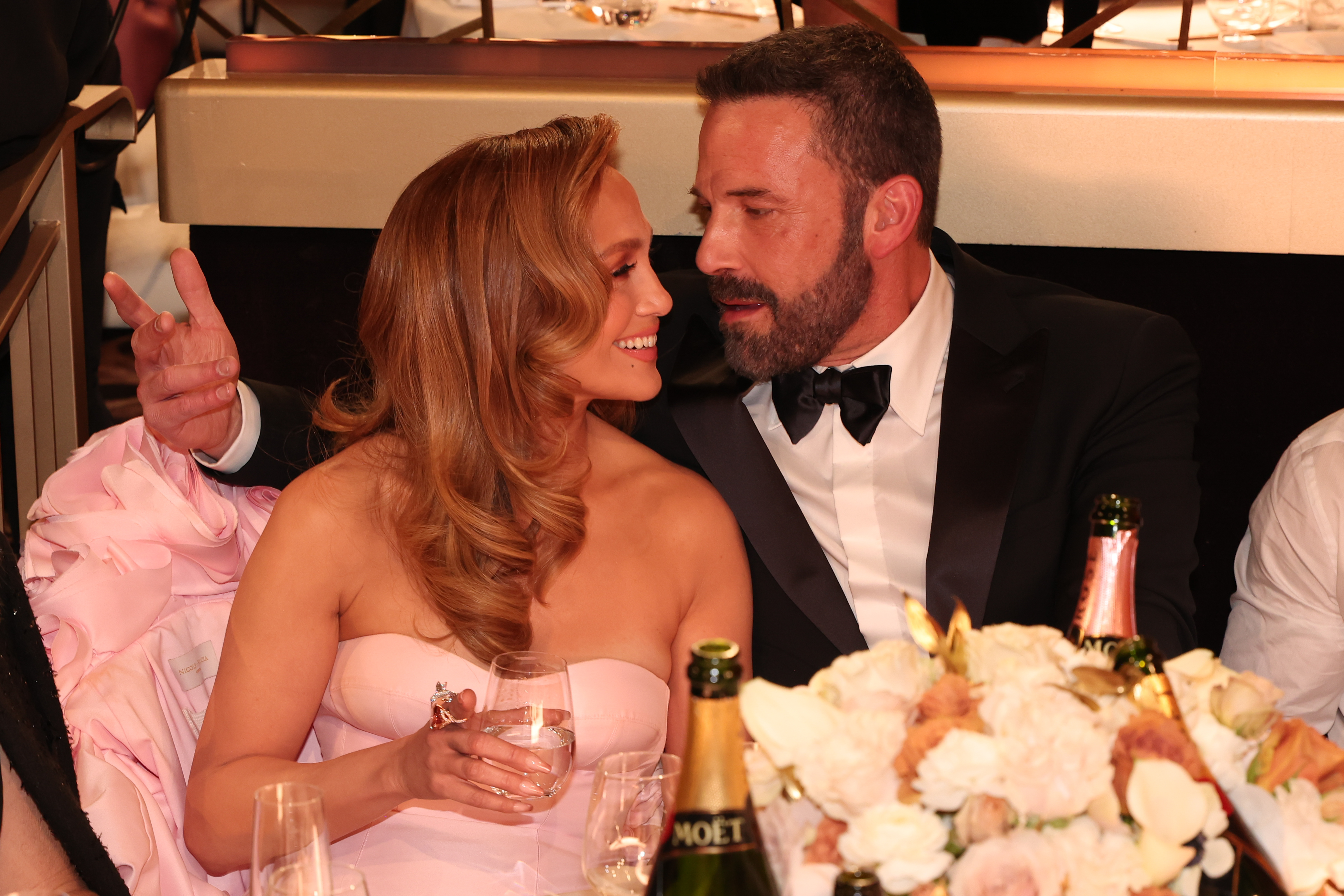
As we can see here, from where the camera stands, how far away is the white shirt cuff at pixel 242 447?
2.10 meters

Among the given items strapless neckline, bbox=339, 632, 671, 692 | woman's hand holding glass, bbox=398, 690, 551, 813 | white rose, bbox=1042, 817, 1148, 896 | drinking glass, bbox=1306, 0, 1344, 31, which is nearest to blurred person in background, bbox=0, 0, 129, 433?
strapless neckline, bbox=339, 632, 671, 692

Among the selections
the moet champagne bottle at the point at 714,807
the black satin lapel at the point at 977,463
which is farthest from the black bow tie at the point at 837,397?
the moet champagne bottle at the point at 714,807

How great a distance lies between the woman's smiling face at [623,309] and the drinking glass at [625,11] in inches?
67.9

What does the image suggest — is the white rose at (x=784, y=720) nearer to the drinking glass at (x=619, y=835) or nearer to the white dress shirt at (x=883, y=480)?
the drinking glass at (x=619, y=835)

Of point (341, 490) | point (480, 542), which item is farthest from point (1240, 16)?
point (341, 490)

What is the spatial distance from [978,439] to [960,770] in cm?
130

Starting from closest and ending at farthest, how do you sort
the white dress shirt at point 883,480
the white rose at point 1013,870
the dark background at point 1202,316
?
the white rose at point 1013,870 < the white dress shirt at point 883,480 < the dark background at point 1202,316

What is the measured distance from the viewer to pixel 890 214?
2.27 m

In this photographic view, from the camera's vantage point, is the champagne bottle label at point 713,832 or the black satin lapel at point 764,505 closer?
the champagne bottle label at point 713,832

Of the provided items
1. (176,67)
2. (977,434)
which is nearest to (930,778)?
(977,434)

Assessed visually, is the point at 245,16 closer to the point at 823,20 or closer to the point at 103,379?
the point at 103,379

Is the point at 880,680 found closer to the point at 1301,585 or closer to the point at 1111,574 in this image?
the point at 1111,574

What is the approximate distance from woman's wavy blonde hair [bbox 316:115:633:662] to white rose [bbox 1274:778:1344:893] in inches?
47.8

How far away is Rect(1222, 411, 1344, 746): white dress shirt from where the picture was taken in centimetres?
192
